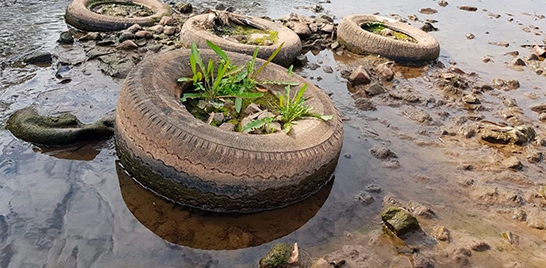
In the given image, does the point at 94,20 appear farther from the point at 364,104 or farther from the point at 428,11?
the point at 428,11

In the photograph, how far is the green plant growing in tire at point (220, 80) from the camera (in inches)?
173

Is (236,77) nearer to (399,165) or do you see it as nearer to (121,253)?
(399,165)

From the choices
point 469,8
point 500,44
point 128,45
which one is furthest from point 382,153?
point 469,8

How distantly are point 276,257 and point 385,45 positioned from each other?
527 centimetres

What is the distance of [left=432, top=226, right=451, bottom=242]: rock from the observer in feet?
11.4

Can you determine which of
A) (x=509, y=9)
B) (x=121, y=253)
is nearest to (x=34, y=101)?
(x=121, y=253)

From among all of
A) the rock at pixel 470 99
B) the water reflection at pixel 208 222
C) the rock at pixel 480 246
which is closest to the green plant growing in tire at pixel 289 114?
the water reflection at pixel 208 222

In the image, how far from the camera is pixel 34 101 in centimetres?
482

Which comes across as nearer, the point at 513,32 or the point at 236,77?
the point at 236,77

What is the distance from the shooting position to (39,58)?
5777 mm

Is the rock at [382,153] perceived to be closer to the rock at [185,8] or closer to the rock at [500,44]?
the rock at [185,8]

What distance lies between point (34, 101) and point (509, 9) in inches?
465

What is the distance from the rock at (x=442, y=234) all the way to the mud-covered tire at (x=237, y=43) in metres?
3.34

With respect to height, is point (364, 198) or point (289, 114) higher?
point (289, 114)
